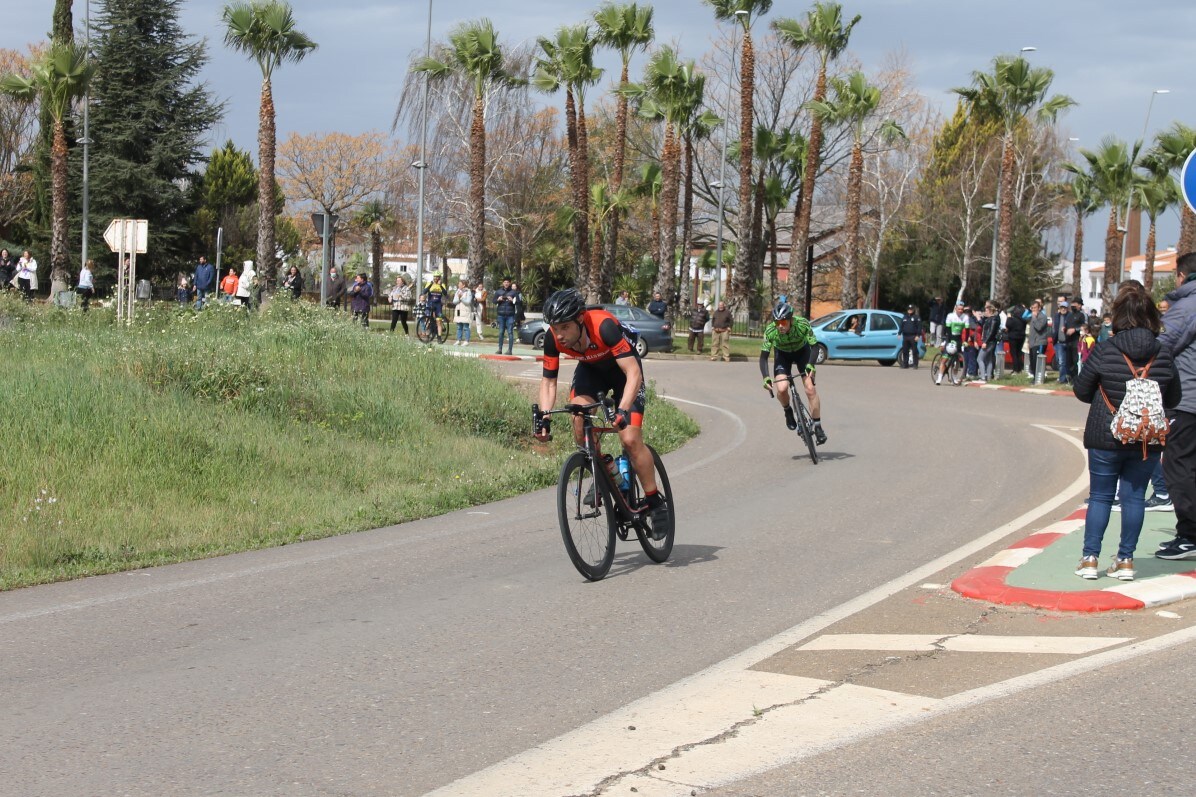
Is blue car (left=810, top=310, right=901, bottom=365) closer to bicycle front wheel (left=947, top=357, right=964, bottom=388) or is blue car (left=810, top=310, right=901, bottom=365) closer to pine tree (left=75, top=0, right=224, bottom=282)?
bicycle front wheel (left=947, top=357, right=964, bottom=388)

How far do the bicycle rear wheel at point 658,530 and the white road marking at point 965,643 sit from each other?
2.01 metres

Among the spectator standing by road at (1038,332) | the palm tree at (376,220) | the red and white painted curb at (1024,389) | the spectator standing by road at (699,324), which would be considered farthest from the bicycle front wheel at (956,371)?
the palm tree at (376,220)

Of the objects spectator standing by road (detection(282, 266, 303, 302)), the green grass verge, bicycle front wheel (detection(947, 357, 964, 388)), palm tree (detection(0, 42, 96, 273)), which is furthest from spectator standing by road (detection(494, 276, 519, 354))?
palm tree (detection(0, 42, 96, 273))

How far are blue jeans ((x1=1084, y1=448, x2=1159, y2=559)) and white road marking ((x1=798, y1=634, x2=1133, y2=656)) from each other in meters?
1.29

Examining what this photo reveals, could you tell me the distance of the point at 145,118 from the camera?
57406 mm

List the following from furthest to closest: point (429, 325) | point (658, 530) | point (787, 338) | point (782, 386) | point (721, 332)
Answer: point (721, 332)
point (429, 325)
point (787, 338)
point (782, 386)
point (658, 530)

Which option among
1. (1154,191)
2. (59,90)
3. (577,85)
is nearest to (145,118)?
(59,90)

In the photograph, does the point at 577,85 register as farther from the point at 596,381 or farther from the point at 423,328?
the point at 596,381

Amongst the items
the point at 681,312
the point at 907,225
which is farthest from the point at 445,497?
the point at 907,225

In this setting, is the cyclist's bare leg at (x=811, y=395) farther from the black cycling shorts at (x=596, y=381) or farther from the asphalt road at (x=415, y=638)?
the black cycling shorts at (x=596, y=381)

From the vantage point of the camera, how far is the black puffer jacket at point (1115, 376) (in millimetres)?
7664

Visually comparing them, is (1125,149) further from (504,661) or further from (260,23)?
(504,661)

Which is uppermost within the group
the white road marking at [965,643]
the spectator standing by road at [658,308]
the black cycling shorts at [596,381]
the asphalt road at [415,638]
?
the spectator standing by road at [658,308]

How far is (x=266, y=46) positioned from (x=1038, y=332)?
25840 millimetres
